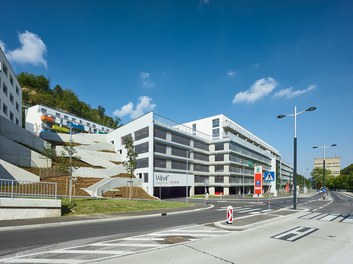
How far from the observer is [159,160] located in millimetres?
42844

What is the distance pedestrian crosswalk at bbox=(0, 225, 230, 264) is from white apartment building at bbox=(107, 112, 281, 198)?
23337mm

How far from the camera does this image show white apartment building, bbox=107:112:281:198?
138ft

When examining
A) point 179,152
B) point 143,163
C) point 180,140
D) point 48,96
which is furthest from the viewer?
point 48,96

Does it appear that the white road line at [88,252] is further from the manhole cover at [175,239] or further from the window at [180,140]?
the window at [180,140]

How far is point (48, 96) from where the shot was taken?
3893 inches

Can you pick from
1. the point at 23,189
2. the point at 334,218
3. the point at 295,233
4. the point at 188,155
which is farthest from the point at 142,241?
the point at 188,155

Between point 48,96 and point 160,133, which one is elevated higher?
point 48,96

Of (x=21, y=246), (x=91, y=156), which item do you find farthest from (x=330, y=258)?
(x=91, y=156)

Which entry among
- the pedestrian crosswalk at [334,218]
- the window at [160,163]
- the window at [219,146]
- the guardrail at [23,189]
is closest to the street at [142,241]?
the pedestrian crosswalk at [334,218]

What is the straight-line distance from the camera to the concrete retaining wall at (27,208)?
1227cm

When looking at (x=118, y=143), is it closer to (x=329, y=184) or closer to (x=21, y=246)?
(x=21, y=246)

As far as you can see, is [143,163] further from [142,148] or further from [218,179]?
[218,179]

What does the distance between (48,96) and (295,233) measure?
109 meters

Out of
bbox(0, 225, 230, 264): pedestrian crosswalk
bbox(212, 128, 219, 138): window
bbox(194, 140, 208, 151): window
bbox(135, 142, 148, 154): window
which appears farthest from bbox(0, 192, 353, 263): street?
bbox(212, 128, 219, 138): window
